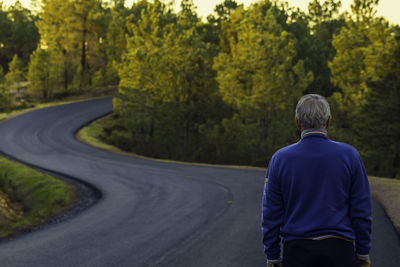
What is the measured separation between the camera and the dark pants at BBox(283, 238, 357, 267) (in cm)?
265

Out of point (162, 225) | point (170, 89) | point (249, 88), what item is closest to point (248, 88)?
point (249, 88)

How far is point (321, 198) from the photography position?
2.73 m

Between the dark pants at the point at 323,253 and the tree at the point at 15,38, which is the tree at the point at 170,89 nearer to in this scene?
the dark pants at the point at 323,253

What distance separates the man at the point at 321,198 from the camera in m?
2.69

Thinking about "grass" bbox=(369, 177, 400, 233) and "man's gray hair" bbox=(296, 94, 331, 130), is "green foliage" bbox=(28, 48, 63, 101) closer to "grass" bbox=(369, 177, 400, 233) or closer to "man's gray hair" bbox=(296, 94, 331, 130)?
"grass" bbox=(369, 177, 400, 233)

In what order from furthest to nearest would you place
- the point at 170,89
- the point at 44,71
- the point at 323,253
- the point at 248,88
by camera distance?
the point at 44,71 → the point at 170,89 → the point at 248,88 → the point at 323,253

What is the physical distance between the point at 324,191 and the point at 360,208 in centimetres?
29

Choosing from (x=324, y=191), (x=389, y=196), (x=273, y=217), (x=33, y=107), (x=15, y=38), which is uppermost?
(x=15, y=38)

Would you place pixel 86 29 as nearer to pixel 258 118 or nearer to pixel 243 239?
pixel 258 118

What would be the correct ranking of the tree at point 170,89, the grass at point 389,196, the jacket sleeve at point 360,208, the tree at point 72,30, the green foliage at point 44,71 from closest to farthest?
the jacket sleeve at point 360,208 < the grass at point 389,196 < the tree at point 170,89 < the green foliage at point 44,71 < the tree at point 72,30

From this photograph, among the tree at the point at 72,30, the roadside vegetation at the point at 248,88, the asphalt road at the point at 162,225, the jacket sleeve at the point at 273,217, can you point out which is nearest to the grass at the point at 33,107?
the roadside vegetation at the point at 248,88

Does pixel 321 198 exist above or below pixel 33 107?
above

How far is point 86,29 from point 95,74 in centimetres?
616

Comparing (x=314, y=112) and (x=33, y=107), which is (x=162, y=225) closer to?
(x=314, y=112)
